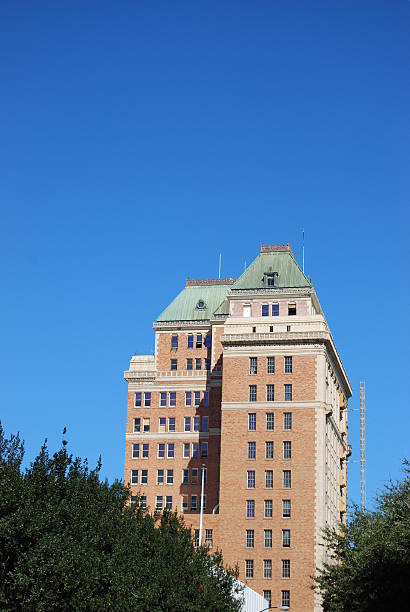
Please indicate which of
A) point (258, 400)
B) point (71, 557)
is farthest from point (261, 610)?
point (71, 557)

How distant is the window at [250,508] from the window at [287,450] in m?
5.73

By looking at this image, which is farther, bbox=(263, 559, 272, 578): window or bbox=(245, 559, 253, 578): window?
bbox=(245, 559, 253, 578): window

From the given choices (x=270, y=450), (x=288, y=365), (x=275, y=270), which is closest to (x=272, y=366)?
(x=288, y=365)

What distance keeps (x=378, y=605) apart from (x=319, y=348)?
49.2 m

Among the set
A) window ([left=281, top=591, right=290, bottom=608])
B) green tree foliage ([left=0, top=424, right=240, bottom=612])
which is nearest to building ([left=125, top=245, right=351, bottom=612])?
window ([left=281, top=591, right=290, bottom=608])

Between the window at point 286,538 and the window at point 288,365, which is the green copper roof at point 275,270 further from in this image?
the window at point 286,538

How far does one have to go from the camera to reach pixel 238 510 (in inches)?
4744

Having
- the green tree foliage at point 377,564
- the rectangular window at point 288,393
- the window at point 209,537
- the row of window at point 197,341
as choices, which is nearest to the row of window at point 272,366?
the rectangular window at point 288,393

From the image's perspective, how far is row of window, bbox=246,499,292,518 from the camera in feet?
391

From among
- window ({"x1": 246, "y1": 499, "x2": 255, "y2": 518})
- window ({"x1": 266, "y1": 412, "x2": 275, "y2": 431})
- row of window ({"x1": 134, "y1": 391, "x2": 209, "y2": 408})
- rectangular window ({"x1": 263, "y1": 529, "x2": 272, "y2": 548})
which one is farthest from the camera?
row of window ({"x1": 134, "y1": 391, "x2": 209, "y2": 408})

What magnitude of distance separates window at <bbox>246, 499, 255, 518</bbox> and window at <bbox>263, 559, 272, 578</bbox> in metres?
4.97

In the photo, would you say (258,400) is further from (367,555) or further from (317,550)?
(367,555)

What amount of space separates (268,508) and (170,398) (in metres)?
25.6

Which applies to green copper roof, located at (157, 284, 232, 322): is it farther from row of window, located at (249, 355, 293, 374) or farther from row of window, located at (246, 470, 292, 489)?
row of window, located at (246, 470, 292, 489)
